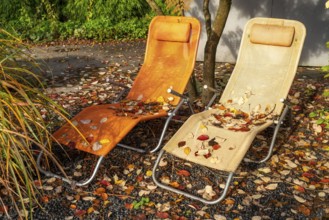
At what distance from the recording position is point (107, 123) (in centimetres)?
362

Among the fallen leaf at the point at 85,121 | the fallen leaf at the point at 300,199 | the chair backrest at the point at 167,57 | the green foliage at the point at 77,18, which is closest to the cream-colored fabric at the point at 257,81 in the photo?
the chair backrest at the point at 167,57

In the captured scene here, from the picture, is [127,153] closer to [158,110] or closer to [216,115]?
[158,110]

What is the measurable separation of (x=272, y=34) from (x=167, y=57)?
3.82 feet

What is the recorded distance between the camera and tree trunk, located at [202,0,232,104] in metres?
4.58

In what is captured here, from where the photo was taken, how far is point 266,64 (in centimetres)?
425

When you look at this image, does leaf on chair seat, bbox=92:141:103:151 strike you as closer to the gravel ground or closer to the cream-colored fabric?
the gravel ground

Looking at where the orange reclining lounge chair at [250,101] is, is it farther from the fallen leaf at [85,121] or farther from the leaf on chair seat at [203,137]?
the fallen leaf at [85,121]

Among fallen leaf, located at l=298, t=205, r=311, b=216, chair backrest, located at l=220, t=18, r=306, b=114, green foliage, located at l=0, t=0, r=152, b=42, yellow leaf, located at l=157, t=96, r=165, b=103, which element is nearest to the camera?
fallen leaf, located at l=298, t=205, r=311, b=216

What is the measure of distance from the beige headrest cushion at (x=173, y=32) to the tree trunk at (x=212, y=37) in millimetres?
504

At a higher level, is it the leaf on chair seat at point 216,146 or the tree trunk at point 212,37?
the tree trunk at point 212,37

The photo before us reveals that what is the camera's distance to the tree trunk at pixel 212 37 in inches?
180


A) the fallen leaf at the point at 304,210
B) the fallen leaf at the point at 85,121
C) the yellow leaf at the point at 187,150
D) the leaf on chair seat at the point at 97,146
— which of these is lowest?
the fallen leaf at the point at 304,210

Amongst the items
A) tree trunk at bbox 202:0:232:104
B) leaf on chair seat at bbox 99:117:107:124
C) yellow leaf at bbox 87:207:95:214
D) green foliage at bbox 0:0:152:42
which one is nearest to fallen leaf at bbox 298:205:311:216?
yellow leaf at bbox 87:207:95:214

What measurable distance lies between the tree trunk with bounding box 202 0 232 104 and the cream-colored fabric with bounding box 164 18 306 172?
400 mm
